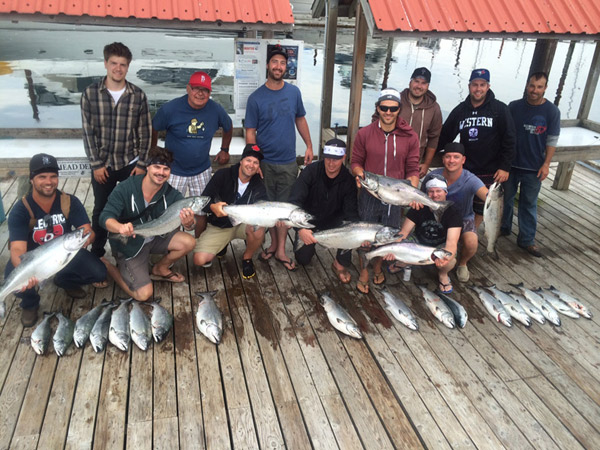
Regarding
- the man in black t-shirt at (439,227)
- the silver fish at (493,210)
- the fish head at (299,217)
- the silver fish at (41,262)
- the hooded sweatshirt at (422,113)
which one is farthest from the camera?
the hooded sweatshirt at (422,113)

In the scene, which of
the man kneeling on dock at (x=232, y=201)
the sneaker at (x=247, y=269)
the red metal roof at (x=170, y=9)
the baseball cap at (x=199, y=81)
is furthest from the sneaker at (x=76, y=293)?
the red metal roof at (x=170, y=9)

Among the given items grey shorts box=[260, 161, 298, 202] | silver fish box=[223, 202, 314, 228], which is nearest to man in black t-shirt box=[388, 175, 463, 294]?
silver fish box=[223, 202, 314, 228]

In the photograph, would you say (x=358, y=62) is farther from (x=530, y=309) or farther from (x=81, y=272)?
(x=81, y=272)

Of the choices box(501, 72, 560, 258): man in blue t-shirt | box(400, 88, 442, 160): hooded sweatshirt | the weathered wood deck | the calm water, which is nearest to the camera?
the weathered wood deck

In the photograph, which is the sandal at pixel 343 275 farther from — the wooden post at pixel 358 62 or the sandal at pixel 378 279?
the wooden post at pixel 358 62

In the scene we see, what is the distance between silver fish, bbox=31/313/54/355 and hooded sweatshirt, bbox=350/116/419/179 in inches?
129

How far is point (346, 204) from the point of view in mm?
4770

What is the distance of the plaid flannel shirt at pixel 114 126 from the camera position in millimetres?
4227

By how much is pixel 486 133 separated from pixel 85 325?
183 inches

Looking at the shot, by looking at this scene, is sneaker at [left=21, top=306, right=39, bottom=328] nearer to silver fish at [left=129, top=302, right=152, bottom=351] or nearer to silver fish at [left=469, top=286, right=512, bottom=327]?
silver fish at [left=129, top=302, right=152, bottom=351]

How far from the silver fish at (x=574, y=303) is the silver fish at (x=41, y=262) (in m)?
4.87

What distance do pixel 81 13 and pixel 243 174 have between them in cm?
209

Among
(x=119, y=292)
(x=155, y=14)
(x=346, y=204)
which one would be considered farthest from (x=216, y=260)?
(x=155, y=14)

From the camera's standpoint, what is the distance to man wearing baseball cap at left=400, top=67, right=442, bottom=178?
4.89m
